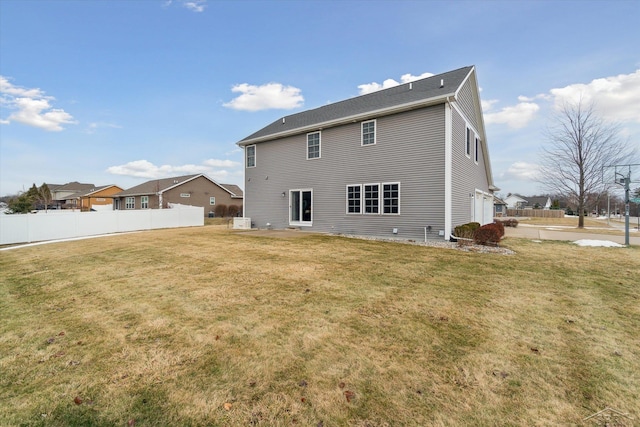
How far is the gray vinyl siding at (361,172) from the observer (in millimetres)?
10992

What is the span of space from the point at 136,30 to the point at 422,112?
44.5 feet

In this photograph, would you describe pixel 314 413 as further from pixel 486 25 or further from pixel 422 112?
pixel 486 25

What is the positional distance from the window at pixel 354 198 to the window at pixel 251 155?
7161mm

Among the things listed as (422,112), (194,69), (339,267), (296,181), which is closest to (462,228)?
(422,112)

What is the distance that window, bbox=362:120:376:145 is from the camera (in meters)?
12.5

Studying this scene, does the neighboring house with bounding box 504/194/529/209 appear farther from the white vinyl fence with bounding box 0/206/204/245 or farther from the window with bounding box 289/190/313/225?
the white vinyl fence with bounding box 0/206/204/245

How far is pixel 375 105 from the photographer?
12750 millimetres

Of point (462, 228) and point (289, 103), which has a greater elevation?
point (289, 103)

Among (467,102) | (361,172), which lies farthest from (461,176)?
(361,172)

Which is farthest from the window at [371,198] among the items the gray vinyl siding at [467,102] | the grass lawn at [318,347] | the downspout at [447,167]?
the grass lawn at [318,347]

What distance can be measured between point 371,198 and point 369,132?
2981 millimetres

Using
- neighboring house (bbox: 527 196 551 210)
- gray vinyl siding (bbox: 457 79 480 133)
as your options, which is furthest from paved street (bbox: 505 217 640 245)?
neighboring house (bbox: 527 196 551 210)

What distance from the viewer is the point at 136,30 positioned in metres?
13.0

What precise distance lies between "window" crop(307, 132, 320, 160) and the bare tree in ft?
60.5
